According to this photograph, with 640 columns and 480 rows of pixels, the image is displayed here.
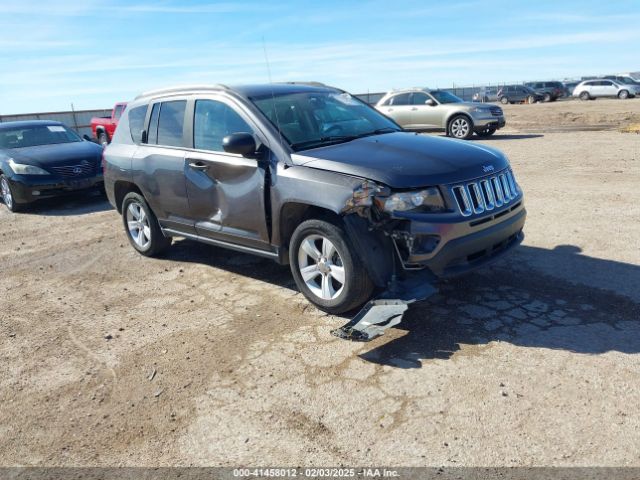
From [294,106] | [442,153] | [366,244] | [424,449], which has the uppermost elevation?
[294,106]

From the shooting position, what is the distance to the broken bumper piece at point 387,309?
12.3 feet

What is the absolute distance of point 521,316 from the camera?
4180mm

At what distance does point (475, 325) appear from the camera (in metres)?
4.08

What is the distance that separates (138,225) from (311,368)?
3638 millimetres

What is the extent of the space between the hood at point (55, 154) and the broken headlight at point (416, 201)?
309 inches

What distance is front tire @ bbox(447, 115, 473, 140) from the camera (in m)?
16.4

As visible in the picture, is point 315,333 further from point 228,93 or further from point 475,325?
point 228,93

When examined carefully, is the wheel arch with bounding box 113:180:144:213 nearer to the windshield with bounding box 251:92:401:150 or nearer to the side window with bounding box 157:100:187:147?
the side window with bounding box 157:100:187:147

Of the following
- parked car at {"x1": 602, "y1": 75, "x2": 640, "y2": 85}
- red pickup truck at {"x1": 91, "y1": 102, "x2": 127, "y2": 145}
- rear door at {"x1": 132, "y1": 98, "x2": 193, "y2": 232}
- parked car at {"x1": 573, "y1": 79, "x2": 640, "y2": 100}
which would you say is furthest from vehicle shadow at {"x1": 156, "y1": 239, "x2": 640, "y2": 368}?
A: parked car at {"x1": 602, "y1": 75, "x2": 640, "y2": 85}

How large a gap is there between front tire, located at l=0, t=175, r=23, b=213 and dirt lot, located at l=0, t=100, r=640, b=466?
4258mm

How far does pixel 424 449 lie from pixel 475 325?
1501 mm

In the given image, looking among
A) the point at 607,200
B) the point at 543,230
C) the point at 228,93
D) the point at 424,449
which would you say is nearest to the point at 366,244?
the point at 424,449

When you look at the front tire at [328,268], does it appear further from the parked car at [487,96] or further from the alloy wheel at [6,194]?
the parked car at [487,96]

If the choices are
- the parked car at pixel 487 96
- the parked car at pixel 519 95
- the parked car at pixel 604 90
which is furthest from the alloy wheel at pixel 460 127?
the parked car at pixel 519 95
